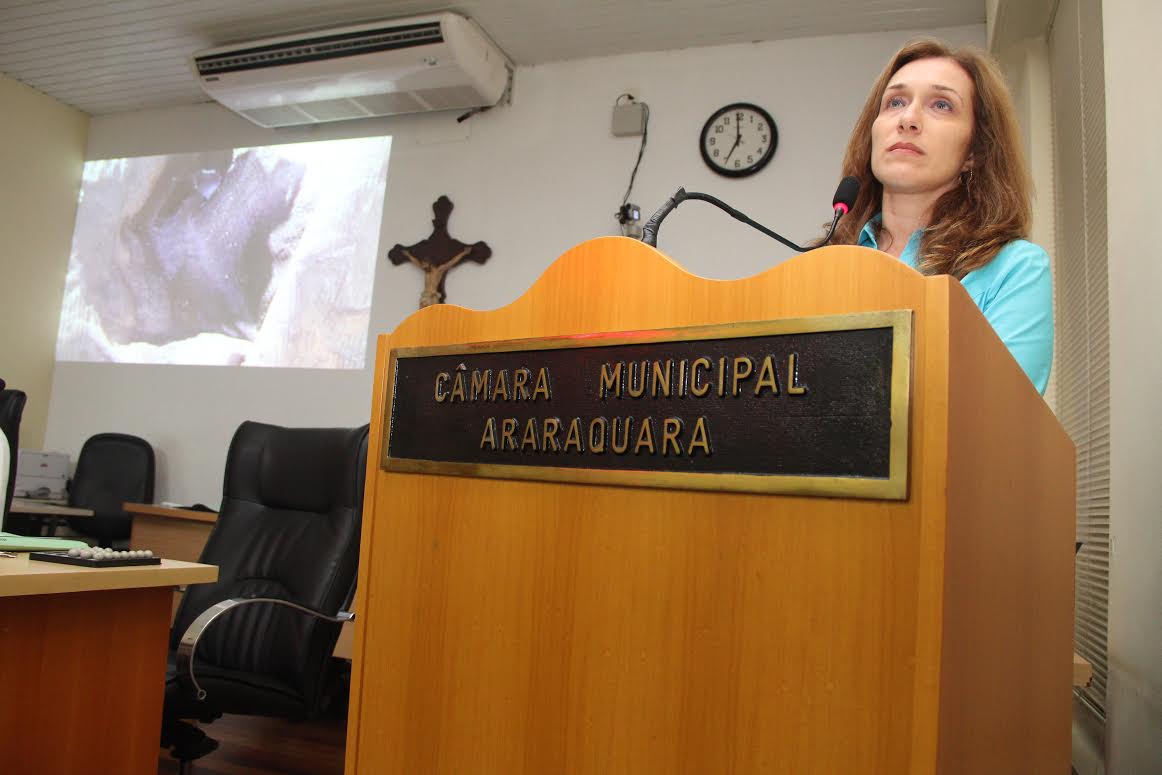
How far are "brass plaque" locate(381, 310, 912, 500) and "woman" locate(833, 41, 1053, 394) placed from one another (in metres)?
0.44

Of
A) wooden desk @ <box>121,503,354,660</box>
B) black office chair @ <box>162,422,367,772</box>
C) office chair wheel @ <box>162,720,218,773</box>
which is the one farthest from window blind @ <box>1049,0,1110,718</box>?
wooden desk @ <box>121,503,354,660</box>

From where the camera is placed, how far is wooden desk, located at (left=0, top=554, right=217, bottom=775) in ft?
4.46

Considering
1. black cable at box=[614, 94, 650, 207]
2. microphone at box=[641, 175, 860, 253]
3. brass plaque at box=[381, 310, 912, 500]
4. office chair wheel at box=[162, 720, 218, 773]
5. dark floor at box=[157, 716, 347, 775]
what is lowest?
dark floor at box=[157, 716, 347, 775]

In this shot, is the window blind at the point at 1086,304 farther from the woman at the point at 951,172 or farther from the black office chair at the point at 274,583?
the black office chair at the point at 274,583

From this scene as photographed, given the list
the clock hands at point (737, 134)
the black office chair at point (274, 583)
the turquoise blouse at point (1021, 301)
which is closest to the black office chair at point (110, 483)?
the black office chair at point (274, 583)

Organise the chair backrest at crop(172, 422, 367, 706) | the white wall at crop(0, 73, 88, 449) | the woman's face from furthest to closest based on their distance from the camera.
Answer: the white wall at crop(0, 73, 88, 449)
the chair backrest at crop(172, 422, 367, 706)
the woman's face

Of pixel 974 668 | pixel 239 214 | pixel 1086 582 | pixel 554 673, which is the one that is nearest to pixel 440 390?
pixel 554 673

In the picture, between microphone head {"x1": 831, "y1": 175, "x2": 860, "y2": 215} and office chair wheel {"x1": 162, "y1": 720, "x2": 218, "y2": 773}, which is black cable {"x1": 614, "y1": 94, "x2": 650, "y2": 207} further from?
microphone head {"x1": 831, "y1": 175, "x2": 860, "y2": 215}

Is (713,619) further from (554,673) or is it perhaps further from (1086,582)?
(1086,582)

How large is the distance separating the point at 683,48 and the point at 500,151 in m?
0.92

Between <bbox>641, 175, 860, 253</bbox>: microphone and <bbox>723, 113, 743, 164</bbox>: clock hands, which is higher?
<bbox>723, 113, 743, 164</bbox>: clock hands

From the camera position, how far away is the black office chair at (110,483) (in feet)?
13.7

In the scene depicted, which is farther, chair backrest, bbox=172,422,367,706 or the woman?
chair backrest, bbox=172,422,367,706

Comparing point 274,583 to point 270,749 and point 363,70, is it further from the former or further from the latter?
point 363,70
